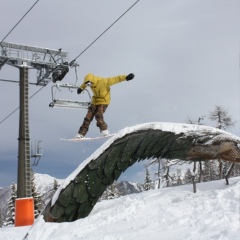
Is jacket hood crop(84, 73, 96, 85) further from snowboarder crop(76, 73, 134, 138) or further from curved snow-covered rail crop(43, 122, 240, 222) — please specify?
curved snow-covered rail crop(43, 122, 240, 222)

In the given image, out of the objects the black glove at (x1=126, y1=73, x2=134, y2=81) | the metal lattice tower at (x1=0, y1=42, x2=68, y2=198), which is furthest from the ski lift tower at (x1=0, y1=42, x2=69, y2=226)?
the black glove at (x1=126, y1=73, x2=134, y2=81)

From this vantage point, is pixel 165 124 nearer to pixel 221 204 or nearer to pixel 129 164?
pixel 129 164

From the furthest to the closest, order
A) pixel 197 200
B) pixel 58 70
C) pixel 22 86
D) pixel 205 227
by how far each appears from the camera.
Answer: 1. pixel 58 70
2. pixel 22 86
3. pixel 197 200
4. pixel 205 227

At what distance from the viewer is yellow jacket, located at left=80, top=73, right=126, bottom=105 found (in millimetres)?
7906

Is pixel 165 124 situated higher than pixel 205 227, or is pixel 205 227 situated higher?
pixel 165 124

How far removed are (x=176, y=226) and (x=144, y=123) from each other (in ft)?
7.57

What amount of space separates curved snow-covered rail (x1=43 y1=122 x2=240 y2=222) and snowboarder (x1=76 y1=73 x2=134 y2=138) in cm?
128

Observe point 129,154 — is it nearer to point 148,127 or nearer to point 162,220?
point 148,127

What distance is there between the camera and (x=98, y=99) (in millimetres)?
8031

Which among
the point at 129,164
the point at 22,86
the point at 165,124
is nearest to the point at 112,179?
the point at 129,164

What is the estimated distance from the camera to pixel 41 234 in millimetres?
6230

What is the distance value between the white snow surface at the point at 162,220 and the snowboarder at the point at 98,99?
1647 millimetres

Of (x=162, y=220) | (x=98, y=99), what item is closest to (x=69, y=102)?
(x=98, y=99)

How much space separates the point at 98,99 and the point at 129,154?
176 cm
